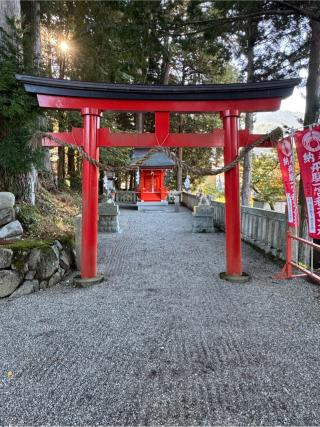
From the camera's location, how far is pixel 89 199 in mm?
4215

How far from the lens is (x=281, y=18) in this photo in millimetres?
5508

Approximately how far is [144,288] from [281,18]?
5.97 meters

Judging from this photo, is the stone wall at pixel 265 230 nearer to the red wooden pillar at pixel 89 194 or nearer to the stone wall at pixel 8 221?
the red wooden pillar at pixel 89 194

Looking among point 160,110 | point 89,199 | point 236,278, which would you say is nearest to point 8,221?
point 89,199

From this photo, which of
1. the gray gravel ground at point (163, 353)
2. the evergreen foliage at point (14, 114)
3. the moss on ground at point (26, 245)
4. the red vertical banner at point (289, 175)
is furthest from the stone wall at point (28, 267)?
the red vertical banner at point (289, 175)

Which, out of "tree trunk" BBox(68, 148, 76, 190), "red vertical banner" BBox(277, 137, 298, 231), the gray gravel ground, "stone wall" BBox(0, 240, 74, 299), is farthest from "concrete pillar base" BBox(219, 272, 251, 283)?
"tree trunk" BBox(68, 148, 76, 190)

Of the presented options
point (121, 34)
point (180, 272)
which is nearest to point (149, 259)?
point (180, 272)

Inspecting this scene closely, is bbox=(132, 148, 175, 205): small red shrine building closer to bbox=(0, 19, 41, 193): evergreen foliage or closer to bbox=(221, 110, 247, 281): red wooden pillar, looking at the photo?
bbox=(0, 19, 41, 193): evergreen foliage

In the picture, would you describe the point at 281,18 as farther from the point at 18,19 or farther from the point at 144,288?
the point at 144,288

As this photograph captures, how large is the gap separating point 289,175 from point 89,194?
3.12 metres

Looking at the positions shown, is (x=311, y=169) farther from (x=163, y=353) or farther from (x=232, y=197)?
(x=163, y=353)

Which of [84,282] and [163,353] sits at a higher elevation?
[84,282]

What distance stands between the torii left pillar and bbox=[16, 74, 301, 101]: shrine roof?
31 cm

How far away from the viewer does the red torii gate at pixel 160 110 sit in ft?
13.3
